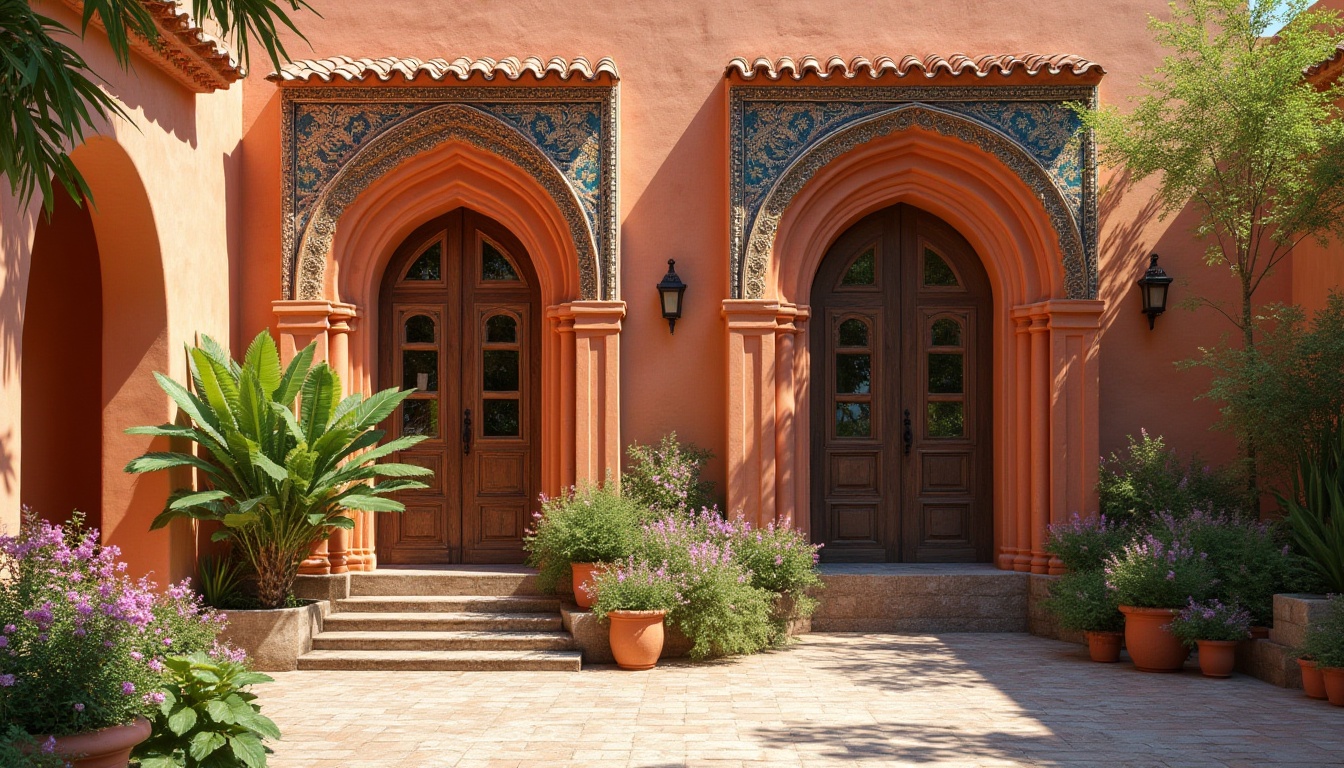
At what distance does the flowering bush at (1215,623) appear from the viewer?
8.59 metres

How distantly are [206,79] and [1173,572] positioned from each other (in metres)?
8.22

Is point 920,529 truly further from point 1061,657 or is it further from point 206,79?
point 206,79

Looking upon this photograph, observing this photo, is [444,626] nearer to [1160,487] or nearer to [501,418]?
[501,418]

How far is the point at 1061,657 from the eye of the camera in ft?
30.8

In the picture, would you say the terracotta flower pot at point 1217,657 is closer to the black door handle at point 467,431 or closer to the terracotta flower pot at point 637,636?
the terracotta flower pot at point 637,636

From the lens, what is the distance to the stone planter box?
30.0 ft

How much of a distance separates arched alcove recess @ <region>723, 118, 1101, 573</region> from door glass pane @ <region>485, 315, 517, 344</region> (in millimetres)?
2108

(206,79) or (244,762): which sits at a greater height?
(206,79)

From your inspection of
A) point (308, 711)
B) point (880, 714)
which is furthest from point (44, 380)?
point (880, 714)

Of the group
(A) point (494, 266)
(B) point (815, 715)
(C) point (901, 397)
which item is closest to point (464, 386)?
(A) point (494, 266)

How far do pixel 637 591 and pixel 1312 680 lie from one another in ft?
14.9

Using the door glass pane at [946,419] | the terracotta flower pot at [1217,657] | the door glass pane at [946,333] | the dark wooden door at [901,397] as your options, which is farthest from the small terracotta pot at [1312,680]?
the door glass pane at [946,333]

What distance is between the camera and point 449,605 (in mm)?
10008

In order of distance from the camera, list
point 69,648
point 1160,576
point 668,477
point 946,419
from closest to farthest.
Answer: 1. point 69,648
2. point 1160,576
3. point 668,477
4. point 946,419
